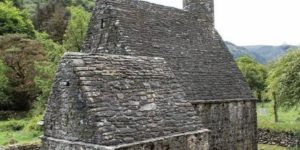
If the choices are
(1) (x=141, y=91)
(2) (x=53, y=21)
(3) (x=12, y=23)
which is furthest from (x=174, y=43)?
(2) (x=53, y=21)

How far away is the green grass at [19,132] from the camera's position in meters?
21.9

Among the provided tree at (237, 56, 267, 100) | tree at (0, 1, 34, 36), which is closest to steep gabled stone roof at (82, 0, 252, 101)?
tree at (0, 1, 34, 36)

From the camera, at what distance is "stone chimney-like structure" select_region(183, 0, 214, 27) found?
67.5 feet

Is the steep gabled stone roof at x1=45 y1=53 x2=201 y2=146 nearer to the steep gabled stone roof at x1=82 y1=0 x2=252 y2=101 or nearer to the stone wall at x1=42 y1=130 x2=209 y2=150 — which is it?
the stone wall at x1=42 y1=130 x2=209 y2=150

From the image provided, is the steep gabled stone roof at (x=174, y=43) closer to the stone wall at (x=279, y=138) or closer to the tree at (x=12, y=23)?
the stone wall at (x=279, y=138)

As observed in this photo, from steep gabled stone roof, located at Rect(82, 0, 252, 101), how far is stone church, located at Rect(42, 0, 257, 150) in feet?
0.15

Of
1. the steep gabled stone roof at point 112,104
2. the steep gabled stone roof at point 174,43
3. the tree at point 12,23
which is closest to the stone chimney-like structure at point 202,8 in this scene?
the steep gabled stone roof at point 174,43

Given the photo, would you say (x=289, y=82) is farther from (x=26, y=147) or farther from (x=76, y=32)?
(x=26, y=147)

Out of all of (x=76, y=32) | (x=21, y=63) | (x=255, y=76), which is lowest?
(x=255, y=76)

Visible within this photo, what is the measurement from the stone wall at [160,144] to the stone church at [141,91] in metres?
0.02

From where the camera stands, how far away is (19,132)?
84.7ft

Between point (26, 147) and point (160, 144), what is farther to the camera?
point (26, 147)

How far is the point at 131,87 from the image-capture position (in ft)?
33.6

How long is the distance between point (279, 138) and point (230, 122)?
36.0 ft
